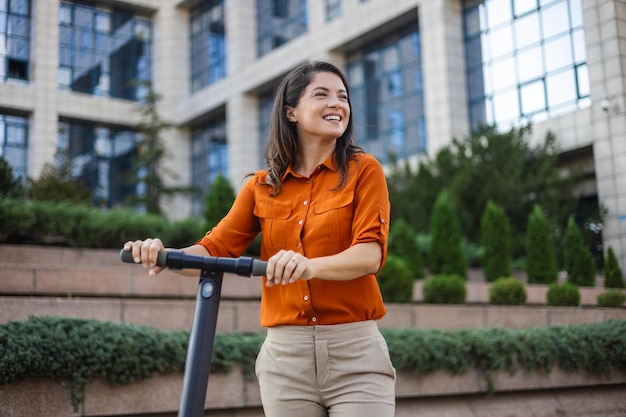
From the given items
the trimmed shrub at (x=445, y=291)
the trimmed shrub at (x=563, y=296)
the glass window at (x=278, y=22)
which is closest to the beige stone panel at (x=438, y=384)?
the trimmed shrub at (x=445, y=291)

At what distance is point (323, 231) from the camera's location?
2.80 metres

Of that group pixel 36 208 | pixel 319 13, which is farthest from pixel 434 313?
pixel 319 13

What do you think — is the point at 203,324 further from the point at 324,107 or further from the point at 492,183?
the point at 492,183

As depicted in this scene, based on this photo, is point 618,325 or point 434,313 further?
point 434,313

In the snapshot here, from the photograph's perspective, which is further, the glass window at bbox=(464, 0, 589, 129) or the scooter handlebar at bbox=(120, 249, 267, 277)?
the glass window at bbox=(464, 0, 589, 129)

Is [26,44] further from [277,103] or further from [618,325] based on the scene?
[277,103]

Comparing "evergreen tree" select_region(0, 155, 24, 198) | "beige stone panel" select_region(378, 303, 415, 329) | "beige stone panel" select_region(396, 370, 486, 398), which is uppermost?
"evergreen tree" select_region(0, 155, 24, 198)

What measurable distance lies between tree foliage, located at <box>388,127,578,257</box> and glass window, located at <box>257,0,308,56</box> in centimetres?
1334

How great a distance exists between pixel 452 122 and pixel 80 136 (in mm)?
18715

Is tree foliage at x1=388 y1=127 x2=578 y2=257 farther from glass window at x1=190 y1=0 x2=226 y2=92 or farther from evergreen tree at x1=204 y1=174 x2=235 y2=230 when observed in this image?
glass window at x1=190 y1=0 x2=226 y2=92

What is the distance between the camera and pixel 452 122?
25.0m

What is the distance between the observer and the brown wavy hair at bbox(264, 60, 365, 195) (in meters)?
3.01

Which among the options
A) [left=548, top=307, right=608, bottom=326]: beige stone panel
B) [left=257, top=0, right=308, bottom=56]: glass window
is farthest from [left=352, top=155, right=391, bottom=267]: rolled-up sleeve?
[left=257, top=0, right=308, bottom=56]: glass window

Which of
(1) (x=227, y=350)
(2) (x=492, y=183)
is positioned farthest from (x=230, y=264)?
(2) (x=492, y=183)
